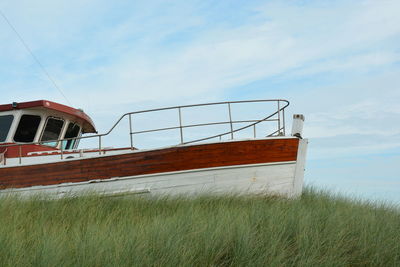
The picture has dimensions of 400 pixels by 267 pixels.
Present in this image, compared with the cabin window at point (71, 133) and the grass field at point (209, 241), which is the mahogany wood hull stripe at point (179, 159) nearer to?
the grass field at point (209, 241)

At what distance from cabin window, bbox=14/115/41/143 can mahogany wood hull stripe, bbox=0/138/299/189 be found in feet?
5.32

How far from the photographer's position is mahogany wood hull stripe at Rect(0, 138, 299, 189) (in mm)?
8039

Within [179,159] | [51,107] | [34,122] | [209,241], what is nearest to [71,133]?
[34,122]

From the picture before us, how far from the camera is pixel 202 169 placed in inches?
316

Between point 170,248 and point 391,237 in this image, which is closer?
point 170,248

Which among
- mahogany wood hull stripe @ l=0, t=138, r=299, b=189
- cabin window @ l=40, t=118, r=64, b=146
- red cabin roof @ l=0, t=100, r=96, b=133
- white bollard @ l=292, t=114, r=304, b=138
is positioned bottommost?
mahogany wood hull stripe @ l=0, t=138, r=299, b=189

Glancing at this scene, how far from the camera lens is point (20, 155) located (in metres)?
9.23

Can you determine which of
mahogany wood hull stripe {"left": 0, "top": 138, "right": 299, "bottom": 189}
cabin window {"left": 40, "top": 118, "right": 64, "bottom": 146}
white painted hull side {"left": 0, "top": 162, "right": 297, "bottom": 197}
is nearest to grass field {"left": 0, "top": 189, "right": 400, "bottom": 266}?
white painted hull side {"left": 0, "top": 162, "right": 297, "bottom": 197}

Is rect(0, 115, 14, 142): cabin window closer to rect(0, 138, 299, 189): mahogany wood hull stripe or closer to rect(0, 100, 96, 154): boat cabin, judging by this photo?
rect(0, 100, 96, 154): boat cabin

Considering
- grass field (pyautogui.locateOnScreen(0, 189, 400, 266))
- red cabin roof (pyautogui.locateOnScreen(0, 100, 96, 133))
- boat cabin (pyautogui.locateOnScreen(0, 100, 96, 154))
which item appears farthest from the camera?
→ boat cabin (pyautogui.locateOnScreen(0, 100, 96, 154))

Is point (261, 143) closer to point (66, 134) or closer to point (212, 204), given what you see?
point (212, 204)

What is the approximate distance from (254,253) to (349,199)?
5.97 meters

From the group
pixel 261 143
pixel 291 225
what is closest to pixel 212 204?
pixel 261 143

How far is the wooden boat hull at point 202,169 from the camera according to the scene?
804 centimetres
